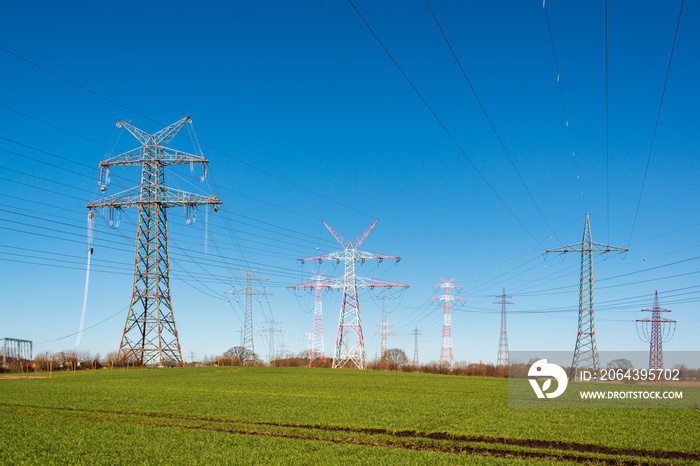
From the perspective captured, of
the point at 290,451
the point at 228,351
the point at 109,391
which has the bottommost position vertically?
the point at 228,351

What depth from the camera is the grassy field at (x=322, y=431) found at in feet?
57.0

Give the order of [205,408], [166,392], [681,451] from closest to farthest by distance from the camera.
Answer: [681,451]
[205,408]
[166,392]

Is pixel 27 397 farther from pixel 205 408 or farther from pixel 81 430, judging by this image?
pixel 81 430

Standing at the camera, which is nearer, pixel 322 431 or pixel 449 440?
pixel 449 440

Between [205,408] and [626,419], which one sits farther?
[205,408]

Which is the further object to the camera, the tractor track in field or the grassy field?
the tractor track in field

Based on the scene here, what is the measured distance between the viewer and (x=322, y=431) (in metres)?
22.1

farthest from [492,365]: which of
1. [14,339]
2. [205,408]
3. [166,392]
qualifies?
[14,339]

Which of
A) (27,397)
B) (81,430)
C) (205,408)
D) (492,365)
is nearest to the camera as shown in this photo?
(81,430)

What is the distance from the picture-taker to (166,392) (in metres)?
37.2

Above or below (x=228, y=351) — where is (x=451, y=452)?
above

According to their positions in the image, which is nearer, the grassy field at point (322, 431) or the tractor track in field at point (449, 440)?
the grassy field at point (322, 431)

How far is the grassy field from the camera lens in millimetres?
17359

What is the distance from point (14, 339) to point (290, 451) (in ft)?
262
